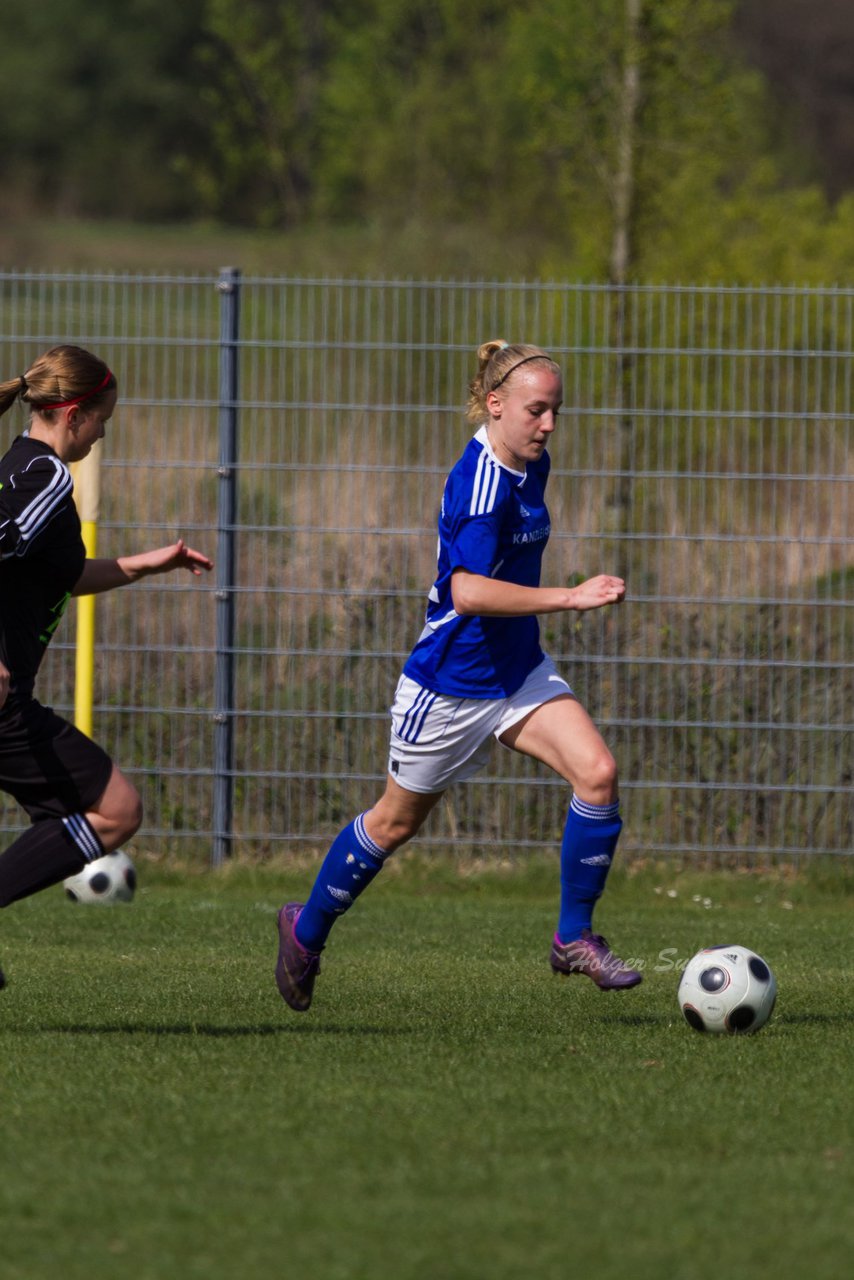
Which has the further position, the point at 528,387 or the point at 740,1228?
the point at 528,387

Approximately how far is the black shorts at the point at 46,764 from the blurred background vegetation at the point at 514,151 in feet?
24.8

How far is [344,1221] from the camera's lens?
4.05 meters

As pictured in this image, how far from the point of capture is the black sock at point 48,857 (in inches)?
233

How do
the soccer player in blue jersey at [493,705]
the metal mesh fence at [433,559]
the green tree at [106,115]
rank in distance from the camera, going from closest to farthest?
the soccer player in blue jersey at [493,705]
the metal mesh fence at [433,559]
the green tree at [106,115]

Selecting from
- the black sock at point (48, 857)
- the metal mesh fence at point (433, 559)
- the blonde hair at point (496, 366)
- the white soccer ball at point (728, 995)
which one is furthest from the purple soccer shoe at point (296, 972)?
the metal mesh fence at point (433, 559)

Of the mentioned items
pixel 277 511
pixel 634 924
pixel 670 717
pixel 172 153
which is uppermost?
pixel 172 153

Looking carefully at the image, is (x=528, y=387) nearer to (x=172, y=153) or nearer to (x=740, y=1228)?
(x=740, y=1228)

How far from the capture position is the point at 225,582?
10.1 meters

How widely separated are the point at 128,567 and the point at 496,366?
1343 mm

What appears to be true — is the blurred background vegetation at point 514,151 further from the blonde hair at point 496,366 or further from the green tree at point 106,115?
the blonde hair at point 496,366

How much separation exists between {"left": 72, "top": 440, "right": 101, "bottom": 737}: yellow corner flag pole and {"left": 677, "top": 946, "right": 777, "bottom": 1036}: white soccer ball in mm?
4555

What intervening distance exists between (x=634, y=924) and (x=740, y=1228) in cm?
483

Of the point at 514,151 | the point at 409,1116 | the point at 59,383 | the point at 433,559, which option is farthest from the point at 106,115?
the point at 409,1116

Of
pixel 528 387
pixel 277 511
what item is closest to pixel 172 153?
pixel 277 511
